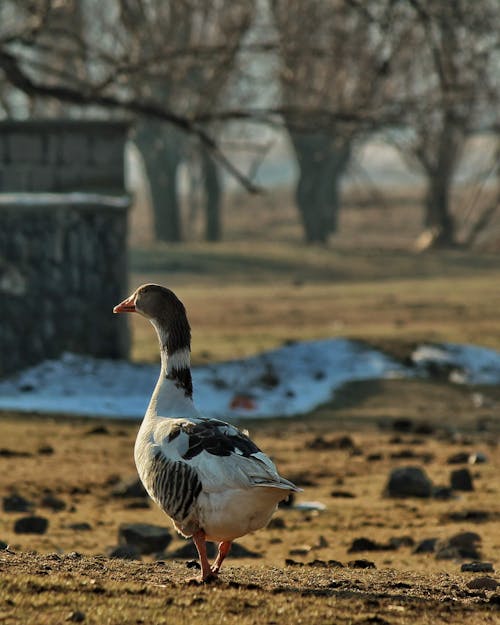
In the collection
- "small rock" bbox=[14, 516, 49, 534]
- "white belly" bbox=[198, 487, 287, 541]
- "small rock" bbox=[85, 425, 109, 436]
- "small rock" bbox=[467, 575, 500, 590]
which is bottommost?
"small rock" bbox=[85, 425, 109, 436]

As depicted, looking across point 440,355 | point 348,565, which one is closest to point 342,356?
point 440,355

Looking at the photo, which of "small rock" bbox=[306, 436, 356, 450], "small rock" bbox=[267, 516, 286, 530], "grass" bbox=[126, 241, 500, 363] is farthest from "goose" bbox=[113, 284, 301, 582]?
"grass" bbox=[126, 241, 500, 363]

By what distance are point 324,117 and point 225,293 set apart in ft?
33.3

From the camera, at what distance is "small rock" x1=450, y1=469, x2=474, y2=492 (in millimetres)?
12031

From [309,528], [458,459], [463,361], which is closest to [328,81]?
[463,361]

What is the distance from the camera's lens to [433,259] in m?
41.4

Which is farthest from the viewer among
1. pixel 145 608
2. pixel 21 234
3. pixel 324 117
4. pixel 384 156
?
pixel 384 156

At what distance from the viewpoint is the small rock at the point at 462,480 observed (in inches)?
474

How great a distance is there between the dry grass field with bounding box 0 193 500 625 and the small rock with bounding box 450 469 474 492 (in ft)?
0.21

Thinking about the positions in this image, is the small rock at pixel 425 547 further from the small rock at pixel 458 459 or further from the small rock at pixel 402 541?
the small rock at pixel 458 459

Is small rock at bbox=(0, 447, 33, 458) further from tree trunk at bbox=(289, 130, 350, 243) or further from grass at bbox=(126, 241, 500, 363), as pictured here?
tree trunk at bbox=(289, 130, 350, 243)

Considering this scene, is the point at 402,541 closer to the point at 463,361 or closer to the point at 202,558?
the point at 202,558

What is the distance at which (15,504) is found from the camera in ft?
36.3

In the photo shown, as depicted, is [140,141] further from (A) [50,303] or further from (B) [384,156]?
(B) [384,156]
